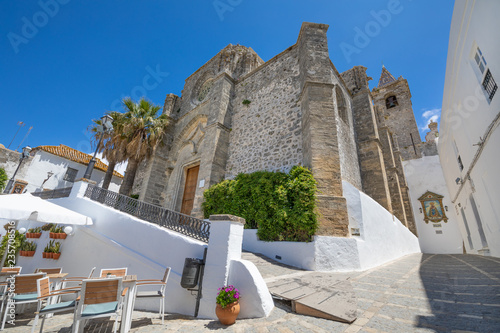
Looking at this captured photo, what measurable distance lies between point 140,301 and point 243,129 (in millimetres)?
8128

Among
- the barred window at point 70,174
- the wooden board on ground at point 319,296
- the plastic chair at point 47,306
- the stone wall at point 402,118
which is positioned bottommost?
the plastic chair at point 47,306

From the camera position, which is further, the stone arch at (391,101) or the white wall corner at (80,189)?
the stone arch at (391,101)

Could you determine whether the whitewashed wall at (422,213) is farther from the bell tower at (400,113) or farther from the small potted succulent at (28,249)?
the small potted succulent at (28,249)

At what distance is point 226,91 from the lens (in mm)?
11852

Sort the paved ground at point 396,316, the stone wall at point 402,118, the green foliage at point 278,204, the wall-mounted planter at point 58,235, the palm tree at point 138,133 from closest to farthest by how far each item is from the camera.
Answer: the paved ground at point 396,316 → the green foliage at point 278,204 → the wall-mounted planter at point 58,235 → the palm tree at point 138,133 → the stone wall at point 402,118

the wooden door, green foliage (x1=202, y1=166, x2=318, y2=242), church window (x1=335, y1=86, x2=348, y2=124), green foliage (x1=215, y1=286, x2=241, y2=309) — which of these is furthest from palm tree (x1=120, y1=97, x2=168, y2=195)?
green foliage (x1=215, y1=286, x2=241, y2=309)

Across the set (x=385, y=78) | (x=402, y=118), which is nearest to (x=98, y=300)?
(x=402, y=118)

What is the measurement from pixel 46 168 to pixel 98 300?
19.8 metres

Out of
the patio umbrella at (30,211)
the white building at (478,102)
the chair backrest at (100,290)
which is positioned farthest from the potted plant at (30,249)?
the white building at (478,102)

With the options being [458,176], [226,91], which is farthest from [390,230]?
[226,91]

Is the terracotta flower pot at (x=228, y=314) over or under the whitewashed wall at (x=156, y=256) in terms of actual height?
under

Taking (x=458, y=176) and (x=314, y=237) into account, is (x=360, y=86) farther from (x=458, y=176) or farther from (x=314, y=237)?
(x=314, y=237)

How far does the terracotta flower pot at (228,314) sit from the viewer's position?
2.98 meters

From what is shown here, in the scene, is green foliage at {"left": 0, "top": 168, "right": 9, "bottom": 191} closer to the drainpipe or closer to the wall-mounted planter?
the wall-mounted planter
